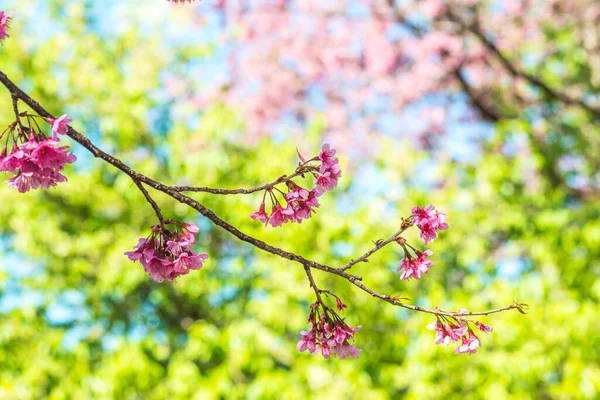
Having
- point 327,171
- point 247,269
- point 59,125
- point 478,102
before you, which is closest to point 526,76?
point 478,102

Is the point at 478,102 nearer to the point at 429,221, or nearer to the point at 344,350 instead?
the point at 429,221

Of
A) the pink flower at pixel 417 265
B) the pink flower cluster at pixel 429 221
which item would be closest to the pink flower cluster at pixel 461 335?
the pink flower at pixel 417 265

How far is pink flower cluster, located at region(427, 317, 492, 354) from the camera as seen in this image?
1.88m

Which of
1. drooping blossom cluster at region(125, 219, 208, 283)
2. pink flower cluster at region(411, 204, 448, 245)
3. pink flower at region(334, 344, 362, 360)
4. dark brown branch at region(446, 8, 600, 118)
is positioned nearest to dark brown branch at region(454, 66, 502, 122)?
dark brown branch at region(446, 8, 600, 118)

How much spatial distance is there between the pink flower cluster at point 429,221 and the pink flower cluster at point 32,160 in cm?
98

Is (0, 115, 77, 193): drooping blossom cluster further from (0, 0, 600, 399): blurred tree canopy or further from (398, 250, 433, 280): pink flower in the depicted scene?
(0, 0, 600, 399): blurred tree canopy

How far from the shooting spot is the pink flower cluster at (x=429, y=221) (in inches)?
75.1

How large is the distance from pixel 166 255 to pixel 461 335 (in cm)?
89

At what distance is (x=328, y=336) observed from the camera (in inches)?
76.2

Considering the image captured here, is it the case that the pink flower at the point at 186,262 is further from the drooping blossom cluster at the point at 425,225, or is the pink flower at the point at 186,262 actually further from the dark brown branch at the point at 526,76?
the dark brown branch at the point at 526,76

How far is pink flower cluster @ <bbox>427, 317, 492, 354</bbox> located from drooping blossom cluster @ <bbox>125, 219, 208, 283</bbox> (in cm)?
74

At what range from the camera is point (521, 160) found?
23.8 ft

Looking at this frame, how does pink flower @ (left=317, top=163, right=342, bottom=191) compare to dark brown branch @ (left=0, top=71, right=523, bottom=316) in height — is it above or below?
above

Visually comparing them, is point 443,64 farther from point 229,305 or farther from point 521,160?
point 229,305
